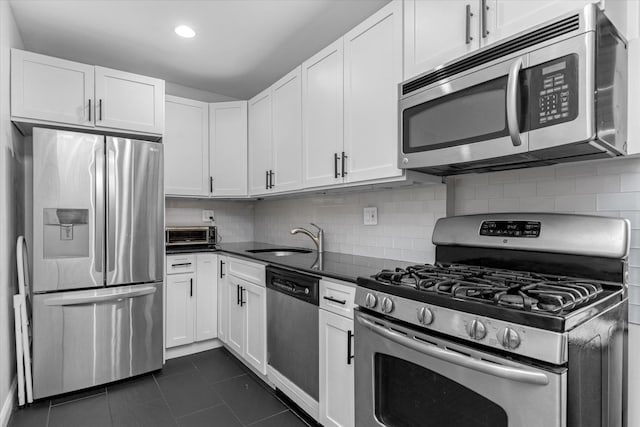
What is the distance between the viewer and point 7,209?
214cm

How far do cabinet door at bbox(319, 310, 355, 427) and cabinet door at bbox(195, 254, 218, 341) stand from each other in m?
1.57

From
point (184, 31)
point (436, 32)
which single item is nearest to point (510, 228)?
point (436, 32)

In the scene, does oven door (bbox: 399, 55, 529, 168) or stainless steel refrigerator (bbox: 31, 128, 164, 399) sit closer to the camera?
oven door (bbox: 399, 55, 529, 168)

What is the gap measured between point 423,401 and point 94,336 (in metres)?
2.26

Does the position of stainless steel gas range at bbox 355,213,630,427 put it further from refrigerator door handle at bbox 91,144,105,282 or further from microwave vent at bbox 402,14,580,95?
refrigerator door handle at bbox 91,144,105,282

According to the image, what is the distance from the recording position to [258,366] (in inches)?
95.2

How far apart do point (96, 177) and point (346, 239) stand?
5.91 ft

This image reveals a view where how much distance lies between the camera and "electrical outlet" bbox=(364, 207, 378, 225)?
231 cm

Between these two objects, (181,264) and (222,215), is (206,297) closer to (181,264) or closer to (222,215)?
(181,264)

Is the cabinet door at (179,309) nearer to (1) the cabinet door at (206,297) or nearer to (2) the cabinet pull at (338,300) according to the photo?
(1) the cabinet door at (206,297)

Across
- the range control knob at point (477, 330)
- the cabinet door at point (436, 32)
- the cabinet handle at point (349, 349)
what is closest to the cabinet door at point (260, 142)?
the cabinet door at point (436, 32)

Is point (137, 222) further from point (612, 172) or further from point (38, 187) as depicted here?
point (612, 172)

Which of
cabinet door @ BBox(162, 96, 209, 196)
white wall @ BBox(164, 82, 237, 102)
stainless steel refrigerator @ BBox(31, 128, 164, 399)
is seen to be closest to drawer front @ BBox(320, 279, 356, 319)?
stainless steel refrigerator @ BBox(31, 128, 164, 399)

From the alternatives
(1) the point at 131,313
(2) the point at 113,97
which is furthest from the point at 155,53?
(1) the point at 131,313
